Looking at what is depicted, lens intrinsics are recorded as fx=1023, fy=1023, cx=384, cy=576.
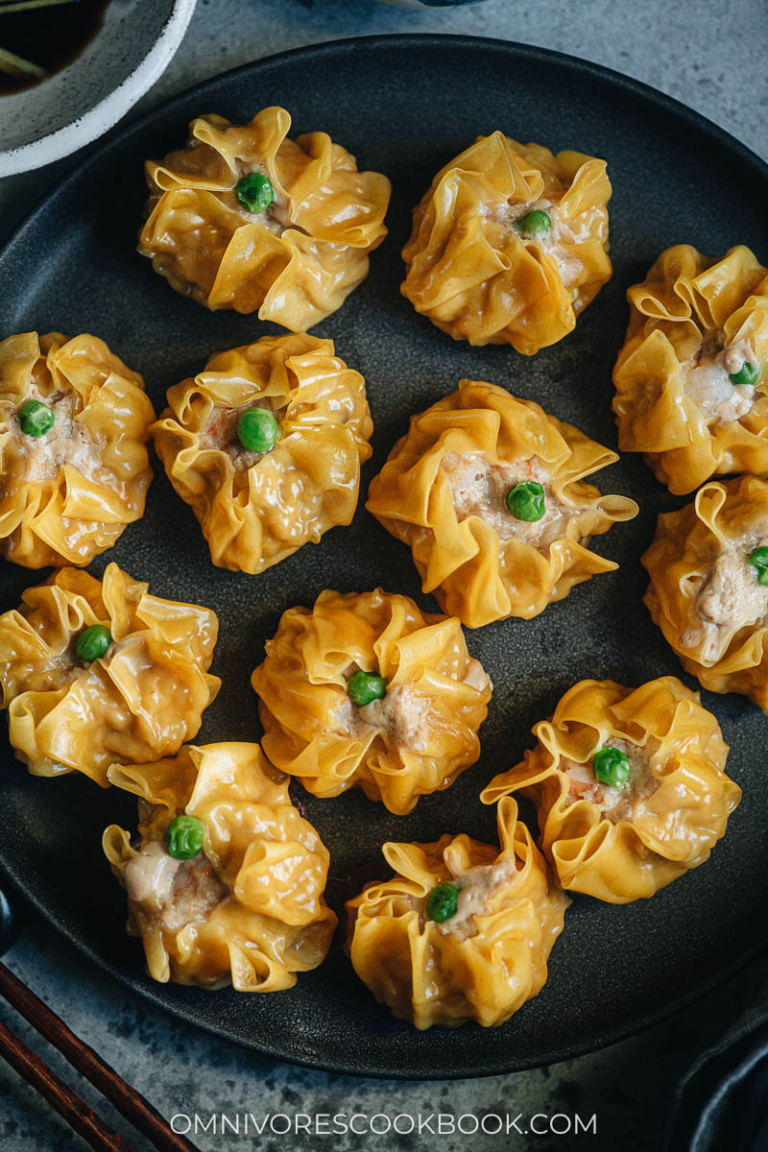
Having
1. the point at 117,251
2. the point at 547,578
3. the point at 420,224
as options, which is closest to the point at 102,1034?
the point at 547,578

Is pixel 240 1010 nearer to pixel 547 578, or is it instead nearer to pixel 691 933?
pixel 691 933

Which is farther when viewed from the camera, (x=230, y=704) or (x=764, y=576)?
(x=230, y=704)

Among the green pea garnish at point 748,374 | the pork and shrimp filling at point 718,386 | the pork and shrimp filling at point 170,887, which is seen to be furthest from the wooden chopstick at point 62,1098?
the green pea garnish at point 748,374

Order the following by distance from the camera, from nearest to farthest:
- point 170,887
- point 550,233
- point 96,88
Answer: point 96,88 → point 170,887 → point 550,233

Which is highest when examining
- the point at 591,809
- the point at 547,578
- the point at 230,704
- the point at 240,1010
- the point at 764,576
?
the point at 764,576

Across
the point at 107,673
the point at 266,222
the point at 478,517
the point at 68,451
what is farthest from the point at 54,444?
the point at 478,517

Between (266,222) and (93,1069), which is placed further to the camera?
(266,222)

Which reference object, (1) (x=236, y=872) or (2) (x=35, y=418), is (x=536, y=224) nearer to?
(2) (x=35, y=418)

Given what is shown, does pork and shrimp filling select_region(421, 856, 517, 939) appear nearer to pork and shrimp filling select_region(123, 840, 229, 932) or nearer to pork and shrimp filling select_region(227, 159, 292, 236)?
pork and shrimp filling select_region(123, 840, 229, 932)
